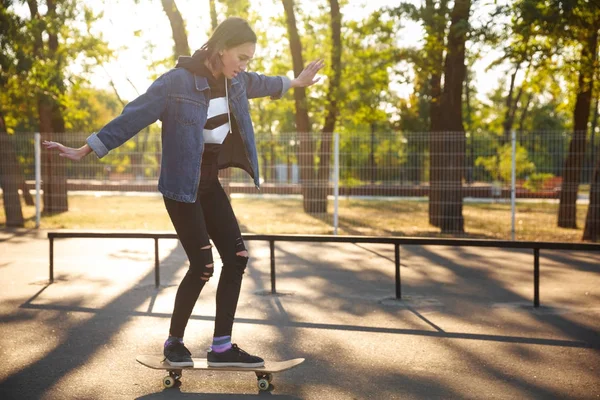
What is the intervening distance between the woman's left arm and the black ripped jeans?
0.64 metres

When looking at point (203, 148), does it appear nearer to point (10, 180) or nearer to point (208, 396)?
point (208, 396)

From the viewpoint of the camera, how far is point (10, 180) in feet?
56.6

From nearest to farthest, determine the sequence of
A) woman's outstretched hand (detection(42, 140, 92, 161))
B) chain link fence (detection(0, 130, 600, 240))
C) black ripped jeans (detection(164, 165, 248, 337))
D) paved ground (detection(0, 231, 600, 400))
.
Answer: woman's outstretched hand (detection(42, 140, 92, 161)) < black ripped jeans (detection(164, 165, 248, 337)) < paved ground (detection(0, 231, 600, 400)) < chain link fence (detection(0, 130, 600, 240))

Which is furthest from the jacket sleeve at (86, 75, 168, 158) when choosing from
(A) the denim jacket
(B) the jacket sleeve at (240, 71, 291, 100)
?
(B) the jacket sleeve at (240, 71, 291, 100)

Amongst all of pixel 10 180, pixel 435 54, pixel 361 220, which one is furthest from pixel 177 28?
pixel 361 220

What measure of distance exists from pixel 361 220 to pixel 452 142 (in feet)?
12.2

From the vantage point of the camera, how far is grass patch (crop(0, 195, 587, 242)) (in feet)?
52.7

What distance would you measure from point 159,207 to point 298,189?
29.4ft

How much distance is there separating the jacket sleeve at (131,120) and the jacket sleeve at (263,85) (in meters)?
0.63

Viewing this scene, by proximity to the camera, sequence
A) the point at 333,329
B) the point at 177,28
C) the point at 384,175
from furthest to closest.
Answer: the point at 177,28 → the point at 384,175 → the point at 333,329

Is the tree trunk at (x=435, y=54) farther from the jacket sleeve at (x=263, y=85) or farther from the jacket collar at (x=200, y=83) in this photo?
the jacket collar at (x=200, y=83)

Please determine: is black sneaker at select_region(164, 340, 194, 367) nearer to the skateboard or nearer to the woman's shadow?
the skateboard

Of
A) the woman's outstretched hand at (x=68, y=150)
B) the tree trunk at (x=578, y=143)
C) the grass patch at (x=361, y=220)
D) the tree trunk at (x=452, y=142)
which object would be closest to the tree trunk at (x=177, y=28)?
the grass patch at (x=361, y=220)

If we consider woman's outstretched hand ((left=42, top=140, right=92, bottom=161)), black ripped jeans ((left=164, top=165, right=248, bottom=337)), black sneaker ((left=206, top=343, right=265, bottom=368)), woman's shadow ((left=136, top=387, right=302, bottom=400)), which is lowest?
woman's shadow ((left=136, top=387, right=302, bottom=400))
